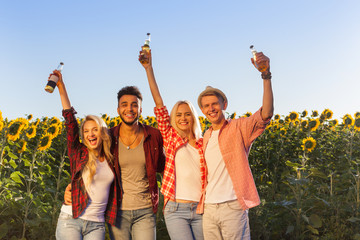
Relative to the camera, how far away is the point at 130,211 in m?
3.32

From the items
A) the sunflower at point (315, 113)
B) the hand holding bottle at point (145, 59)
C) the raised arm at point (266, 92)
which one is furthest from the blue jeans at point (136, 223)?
the sunflower at point (315, 113)

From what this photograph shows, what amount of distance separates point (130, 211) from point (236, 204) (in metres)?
→ 0.92

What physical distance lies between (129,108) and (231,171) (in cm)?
108

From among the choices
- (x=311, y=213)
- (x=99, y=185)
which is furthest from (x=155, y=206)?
(x=311, y=213)

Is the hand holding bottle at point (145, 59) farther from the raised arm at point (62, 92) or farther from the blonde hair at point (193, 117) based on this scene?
the raised arm at point (62, 92)

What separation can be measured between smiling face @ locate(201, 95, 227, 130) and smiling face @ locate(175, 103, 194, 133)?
→ 0.17 metres

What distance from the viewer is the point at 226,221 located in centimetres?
301

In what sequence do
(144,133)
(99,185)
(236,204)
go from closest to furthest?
(236,204), (99,185), (144,133)

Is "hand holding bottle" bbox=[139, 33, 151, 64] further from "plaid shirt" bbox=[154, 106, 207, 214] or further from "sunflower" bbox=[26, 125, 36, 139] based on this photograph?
"sunflower" bbox=[26, 125, 36, 139]

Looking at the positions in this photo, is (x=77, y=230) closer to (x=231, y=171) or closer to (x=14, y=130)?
(x=231, y=171)

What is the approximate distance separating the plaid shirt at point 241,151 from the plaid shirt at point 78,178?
99 centimetres

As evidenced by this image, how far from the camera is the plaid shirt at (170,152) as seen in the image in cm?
321

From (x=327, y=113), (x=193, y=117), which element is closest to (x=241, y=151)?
(x=193, y=117)

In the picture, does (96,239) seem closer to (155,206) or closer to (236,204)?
(155,206)
